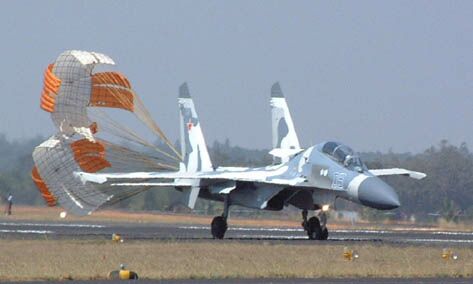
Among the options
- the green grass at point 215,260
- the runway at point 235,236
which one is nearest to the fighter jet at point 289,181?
the runway at point 235,236

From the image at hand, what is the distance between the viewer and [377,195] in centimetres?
3184

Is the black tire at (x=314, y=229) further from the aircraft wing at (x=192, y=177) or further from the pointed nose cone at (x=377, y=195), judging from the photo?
the pointed nose cone at (x=377, y=195)

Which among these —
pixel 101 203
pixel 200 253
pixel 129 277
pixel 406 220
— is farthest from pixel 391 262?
pixel 406 220

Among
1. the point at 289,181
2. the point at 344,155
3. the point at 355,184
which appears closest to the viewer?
the point at 355,184

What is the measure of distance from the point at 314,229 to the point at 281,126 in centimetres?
422

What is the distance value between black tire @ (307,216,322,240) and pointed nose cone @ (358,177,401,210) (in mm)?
1900

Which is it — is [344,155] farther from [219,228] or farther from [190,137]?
[190,137]

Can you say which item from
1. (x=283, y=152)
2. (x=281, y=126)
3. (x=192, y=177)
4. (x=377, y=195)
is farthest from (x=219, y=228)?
(x=377, y=195)

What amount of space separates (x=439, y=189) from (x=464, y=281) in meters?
51.9

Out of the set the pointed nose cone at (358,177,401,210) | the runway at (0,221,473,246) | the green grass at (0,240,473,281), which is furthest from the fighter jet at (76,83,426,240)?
the green grass at (0,240,473,281)

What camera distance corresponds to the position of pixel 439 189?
237 ft

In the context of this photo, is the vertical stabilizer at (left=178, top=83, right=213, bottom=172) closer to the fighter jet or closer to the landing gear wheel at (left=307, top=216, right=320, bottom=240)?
the fighter jet

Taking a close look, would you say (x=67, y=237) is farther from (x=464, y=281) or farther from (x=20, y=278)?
(x=464, y=281)

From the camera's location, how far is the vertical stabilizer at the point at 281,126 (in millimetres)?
36500
